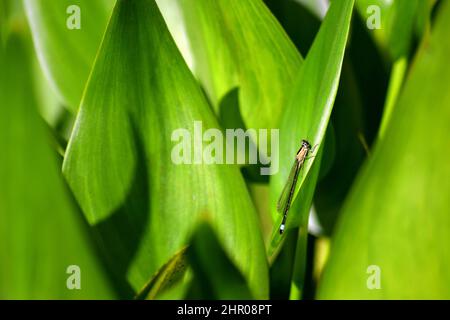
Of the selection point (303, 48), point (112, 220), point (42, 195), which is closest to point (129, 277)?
point (112, 220)

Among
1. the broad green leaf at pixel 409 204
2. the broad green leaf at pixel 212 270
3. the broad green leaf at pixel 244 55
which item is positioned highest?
the broad green leaf at pixel 244 55

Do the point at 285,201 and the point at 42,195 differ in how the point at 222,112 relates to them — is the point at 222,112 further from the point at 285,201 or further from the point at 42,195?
the point at 42,195

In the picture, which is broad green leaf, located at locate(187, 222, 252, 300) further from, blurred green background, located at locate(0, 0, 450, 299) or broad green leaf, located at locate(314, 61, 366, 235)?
broad green leaf, located at locate(314, 61, 366, 235)

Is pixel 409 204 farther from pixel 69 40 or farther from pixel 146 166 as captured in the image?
pixel 69 40

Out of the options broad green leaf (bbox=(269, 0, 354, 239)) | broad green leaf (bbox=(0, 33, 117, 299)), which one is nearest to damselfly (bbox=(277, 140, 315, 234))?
broad green leaf (bbox=(269, 0, 354, 239))

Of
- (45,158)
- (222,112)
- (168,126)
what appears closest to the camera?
(45,158)

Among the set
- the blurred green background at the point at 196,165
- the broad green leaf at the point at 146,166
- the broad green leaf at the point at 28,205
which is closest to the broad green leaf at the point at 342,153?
the blurred green background at the point at 196,165

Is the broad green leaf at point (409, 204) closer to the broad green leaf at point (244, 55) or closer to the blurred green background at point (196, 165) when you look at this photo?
the blurred green background at point (196, 165)
